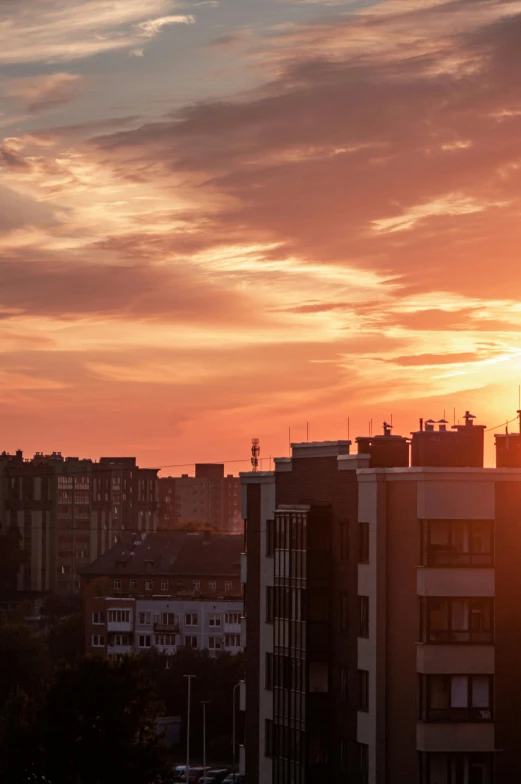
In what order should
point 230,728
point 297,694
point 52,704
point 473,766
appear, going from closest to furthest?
point 473,766 → point 297,694 → point 52,704 → point 230,728

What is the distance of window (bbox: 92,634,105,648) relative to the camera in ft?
487

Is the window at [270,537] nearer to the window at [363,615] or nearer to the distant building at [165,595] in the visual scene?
the window at [363,615]

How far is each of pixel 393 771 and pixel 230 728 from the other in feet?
239

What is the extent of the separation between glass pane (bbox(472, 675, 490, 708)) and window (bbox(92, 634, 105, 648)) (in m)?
103

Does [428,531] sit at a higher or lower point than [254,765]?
higher

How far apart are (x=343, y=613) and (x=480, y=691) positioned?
7.41 m

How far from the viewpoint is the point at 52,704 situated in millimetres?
61469

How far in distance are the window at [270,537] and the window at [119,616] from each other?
91517 millimetres

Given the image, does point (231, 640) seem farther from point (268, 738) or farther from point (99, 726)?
point (268, 738)

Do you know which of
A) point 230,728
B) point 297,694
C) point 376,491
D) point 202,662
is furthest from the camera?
point 202,662

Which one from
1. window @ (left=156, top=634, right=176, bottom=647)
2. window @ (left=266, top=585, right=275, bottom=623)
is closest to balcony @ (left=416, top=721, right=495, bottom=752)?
window @ (left=266, top=585, right=275, bottom=623)

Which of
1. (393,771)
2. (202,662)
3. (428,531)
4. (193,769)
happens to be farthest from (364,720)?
(202,662)

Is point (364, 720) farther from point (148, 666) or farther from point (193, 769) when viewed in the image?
point (148, 666)

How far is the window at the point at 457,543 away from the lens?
5000 cm
